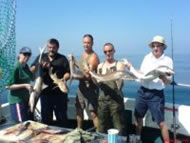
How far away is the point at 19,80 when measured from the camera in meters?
5.03

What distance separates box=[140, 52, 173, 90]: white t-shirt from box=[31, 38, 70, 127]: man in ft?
4.76

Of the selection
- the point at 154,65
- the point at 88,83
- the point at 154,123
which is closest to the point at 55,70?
the point at 88,83

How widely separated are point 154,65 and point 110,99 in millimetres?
956

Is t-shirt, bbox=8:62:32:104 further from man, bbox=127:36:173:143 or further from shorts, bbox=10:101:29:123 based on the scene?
man, bbox=127:36:173:143

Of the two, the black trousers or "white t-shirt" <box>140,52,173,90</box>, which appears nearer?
"white t-shirt" <box>140,52,173,90</box>

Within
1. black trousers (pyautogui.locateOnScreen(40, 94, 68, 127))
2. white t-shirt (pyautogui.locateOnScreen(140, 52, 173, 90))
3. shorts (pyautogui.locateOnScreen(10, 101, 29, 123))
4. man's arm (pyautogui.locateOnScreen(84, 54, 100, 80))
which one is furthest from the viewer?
black trousers (pyautogui.locateOnScreen(40, 94, 68, 127))

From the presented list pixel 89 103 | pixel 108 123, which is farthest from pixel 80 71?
pixel 108 123

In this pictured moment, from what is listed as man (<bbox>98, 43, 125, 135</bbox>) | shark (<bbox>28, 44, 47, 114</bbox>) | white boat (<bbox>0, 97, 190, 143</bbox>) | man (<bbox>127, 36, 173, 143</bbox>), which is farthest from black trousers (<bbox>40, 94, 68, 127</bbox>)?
man (<bbox>127, 36, 173, 143</bbox>)

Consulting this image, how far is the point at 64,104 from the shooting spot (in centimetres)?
549

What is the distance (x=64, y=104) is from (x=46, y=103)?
344mm

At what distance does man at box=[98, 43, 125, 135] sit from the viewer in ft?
16.2

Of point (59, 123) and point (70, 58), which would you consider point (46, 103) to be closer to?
point (59, 123)

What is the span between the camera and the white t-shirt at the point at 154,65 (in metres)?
4.61

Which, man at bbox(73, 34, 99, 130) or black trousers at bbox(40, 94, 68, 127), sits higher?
man at bbox(73, 34, 99, 130)
